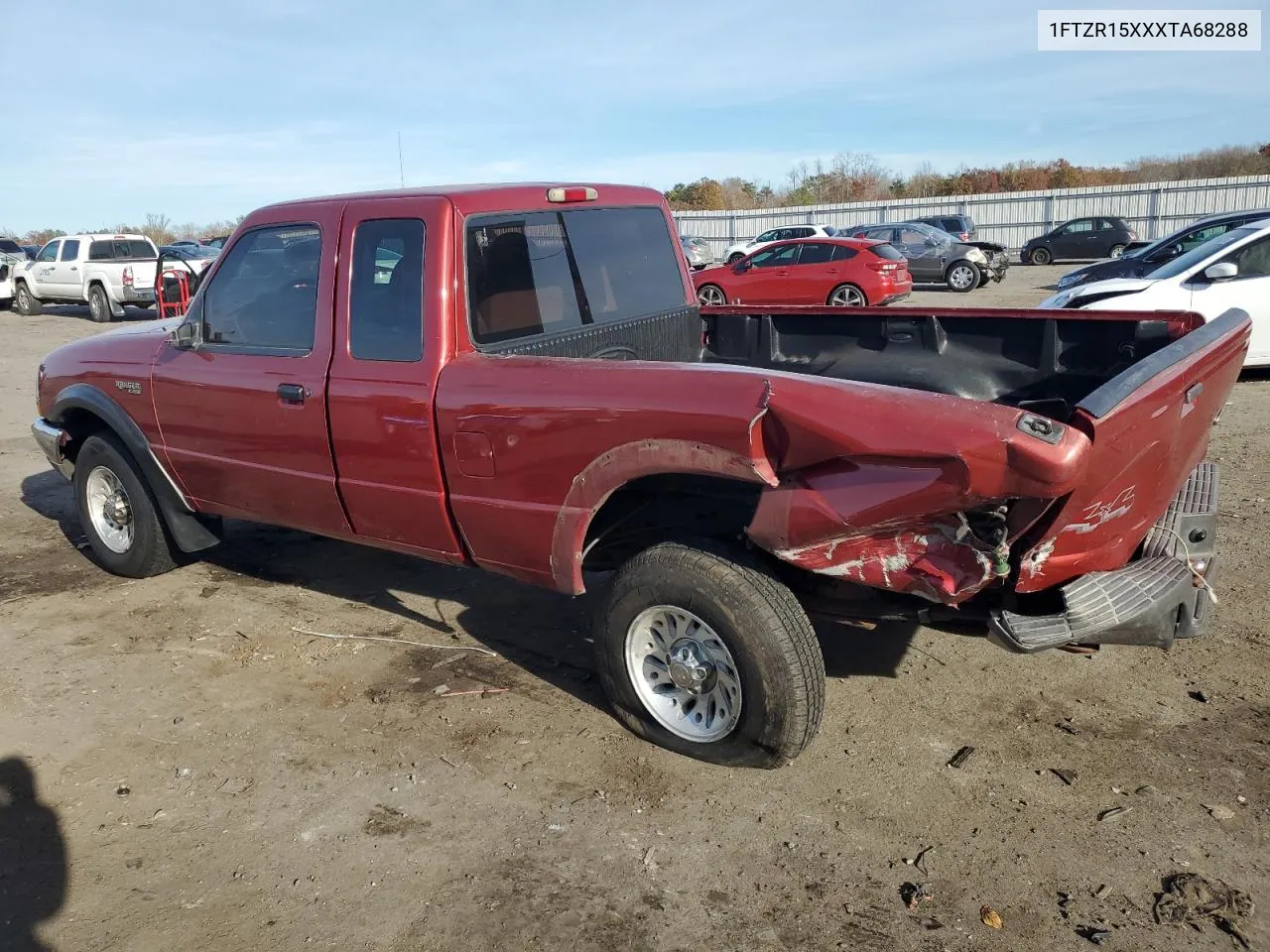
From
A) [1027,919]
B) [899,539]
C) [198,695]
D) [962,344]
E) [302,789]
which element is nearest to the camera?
[1027,919]

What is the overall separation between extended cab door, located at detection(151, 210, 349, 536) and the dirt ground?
0.76 metres

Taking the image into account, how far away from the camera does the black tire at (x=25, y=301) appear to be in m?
22.7

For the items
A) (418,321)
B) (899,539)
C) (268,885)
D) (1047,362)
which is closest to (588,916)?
(268,885)

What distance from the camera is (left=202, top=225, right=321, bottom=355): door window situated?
4.15 m

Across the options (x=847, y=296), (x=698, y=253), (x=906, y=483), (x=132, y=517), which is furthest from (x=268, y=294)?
(x=698, y=253)

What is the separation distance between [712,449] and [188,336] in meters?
2.93

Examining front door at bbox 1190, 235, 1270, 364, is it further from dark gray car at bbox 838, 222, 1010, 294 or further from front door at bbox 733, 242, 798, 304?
dark gray car at bbox 838, 222, 1010, 294

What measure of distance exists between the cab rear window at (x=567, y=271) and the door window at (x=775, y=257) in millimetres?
14496

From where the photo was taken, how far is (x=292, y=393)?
4082 millimetres

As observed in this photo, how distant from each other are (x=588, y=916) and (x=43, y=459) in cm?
799

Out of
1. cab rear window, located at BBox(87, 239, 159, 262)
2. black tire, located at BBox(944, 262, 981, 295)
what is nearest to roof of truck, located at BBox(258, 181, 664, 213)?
cab rear window, located at BBox(87, 239, 159, 262)

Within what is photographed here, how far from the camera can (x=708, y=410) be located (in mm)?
2947

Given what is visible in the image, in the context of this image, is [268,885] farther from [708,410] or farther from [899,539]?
[899,539]

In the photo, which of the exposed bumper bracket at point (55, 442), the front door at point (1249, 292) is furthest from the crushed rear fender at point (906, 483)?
the front door at point (1249, 292)
